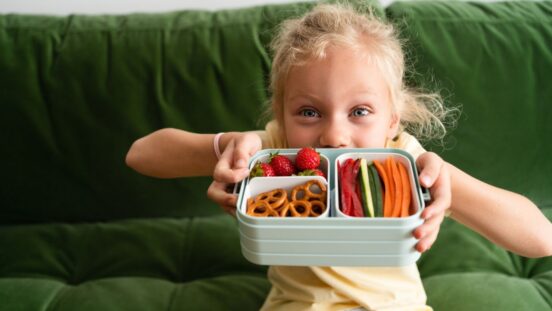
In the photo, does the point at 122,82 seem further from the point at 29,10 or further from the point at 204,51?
the point at 29,10

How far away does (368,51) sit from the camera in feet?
3.60

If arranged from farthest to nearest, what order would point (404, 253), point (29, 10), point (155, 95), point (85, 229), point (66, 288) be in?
1. point (29, 10)
2. point (85, 229)
3. point (155, 95)
4. point (66, 288)
5. point (404, 253)

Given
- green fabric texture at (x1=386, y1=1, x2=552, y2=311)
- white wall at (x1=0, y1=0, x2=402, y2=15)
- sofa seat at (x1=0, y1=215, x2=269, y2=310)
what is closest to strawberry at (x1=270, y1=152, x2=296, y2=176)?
sofa seat at (x1=0, y1=215, x2=269, y2=310)

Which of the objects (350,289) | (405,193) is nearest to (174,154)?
(350,289)

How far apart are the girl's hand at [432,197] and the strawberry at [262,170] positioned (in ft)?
0.88

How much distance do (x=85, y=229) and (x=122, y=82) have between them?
498 millimetres

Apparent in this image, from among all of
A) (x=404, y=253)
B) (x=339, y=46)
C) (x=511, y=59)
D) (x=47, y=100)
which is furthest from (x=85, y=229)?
(x=511, y=59)

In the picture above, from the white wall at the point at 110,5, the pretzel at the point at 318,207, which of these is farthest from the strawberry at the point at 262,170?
the white wall at the point at 110,5

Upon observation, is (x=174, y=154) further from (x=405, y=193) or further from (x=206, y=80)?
(x=405, y=193)

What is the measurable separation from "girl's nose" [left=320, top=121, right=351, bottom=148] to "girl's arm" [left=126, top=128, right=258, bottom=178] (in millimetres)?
348

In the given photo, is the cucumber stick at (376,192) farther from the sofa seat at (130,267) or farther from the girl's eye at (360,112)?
the sofa seat at (130,267)

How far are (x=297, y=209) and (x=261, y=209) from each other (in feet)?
0.20

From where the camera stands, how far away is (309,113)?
3.61 ft

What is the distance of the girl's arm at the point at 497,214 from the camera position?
3.58 feet
